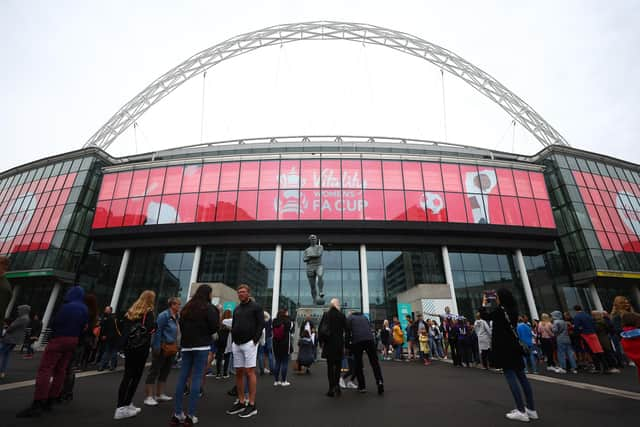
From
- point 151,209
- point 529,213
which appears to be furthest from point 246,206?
point 529,213

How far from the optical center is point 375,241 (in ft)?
78.9

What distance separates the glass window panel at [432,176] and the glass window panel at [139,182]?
26.0 metres

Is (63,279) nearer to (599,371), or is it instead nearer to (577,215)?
(599,371)

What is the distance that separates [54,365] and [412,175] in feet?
83.5

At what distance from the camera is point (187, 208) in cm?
2538

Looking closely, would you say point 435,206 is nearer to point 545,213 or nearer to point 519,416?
point 545,213

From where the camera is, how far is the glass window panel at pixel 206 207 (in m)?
24.8

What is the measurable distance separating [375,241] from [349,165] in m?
7.33

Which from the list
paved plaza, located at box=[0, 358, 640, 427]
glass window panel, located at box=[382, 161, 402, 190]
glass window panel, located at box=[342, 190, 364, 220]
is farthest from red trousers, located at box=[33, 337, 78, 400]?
glass window panel, located at box=[382, 161, 402, 190]

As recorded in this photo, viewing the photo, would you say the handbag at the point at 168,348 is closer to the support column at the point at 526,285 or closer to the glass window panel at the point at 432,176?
the glass window panel at the point at 432,176

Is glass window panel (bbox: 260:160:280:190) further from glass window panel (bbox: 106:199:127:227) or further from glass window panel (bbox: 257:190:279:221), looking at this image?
glass window panel (bbox: 106:199:127:227)

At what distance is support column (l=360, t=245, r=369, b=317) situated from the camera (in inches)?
901

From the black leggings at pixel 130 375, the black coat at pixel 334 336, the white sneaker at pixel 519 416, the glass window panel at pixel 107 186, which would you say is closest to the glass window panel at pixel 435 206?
the black coat at pixel 334 336

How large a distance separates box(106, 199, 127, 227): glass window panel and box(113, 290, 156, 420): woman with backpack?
→ 25.8 metres
